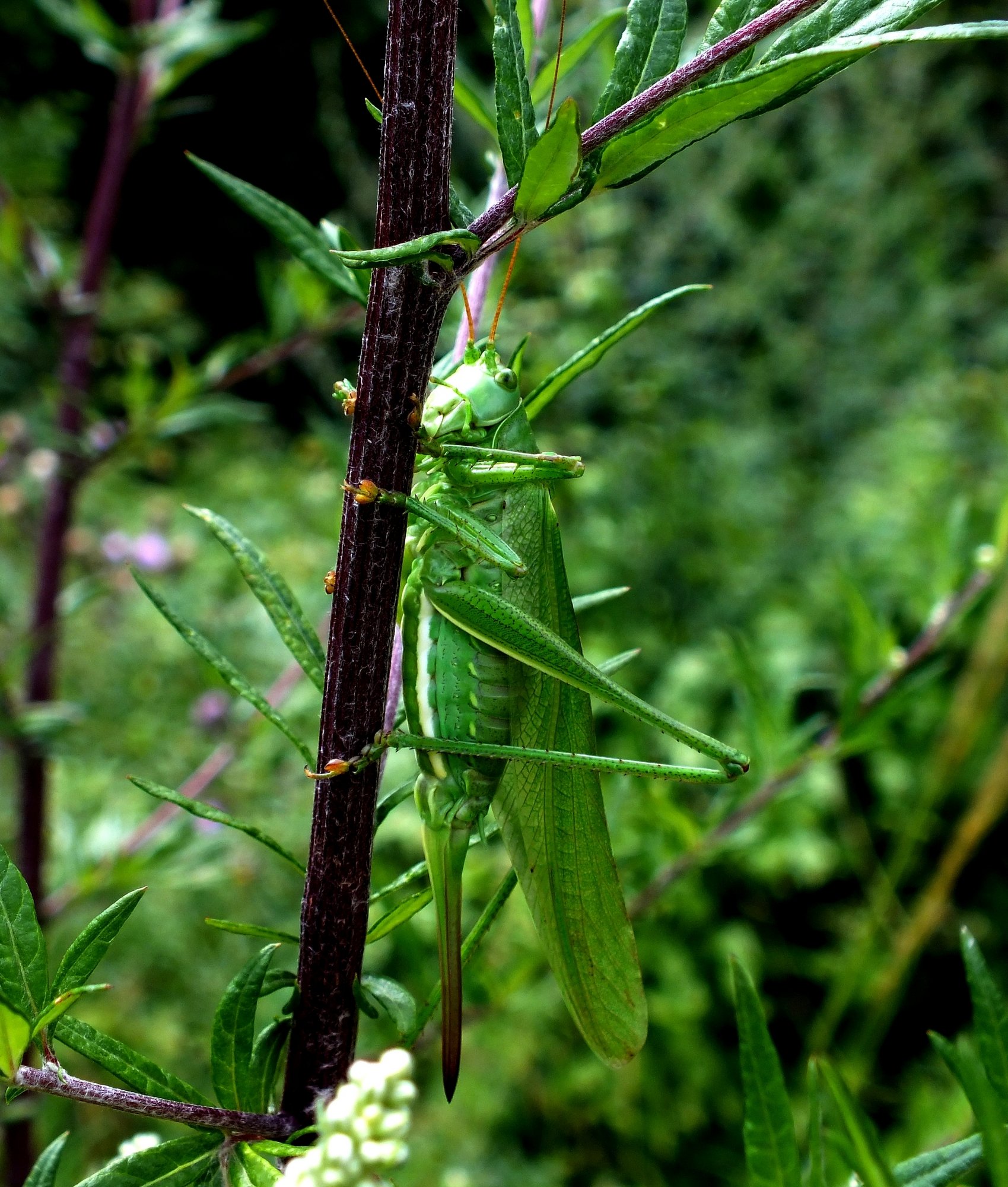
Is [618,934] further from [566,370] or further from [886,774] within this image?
[886,774]

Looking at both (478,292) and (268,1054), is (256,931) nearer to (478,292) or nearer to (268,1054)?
(268,1054)

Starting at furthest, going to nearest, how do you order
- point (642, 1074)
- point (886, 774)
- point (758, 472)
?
1. point (758, 472)
2. point (886, 774)
3. point (642, 1074)

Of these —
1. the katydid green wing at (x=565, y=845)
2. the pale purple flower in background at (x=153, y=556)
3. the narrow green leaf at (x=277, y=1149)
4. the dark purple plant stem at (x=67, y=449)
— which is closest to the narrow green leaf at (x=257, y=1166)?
the narrow green leaf at (x=277, y=1149)

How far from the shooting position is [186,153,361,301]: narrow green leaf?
0.42 m

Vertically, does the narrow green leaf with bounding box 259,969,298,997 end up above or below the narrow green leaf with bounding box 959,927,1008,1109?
above

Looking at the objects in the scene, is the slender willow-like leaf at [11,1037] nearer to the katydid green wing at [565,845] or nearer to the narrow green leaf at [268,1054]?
the narrow green leaf at [268,1054]

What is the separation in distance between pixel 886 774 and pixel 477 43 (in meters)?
2.31

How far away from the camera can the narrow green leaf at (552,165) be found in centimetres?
24

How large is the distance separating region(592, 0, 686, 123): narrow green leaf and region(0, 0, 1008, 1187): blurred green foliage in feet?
1.63

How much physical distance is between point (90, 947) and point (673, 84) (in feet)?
0.99

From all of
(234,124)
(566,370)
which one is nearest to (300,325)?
(566,370)

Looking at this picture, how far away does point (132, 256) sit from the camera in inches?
131

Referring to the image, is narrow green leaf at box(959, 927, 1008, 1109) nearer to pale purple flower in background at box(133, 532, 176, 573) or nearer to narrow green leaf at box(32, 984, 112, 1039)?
narrow green leaf at box(32, 984, 112, 1039)

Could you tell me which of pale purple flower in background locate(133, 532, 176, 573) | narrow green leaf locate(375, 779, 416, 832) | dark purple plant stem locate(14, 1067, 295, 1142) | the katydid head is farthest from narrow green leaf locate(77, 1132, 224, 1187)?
pale purple flower in background locate(133, 532, 176, 573)
